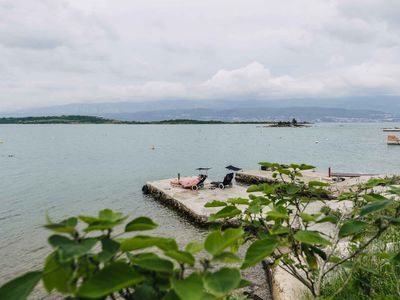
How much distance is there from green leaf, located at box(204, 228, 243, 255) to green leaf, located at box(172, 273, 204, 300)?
108 mm

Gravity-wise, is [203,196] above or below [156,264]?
below

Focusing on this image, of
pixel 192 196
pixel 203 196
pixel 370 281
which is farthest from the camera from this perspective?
pixel 192 196

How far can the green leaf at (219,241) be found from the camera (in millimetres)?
1146

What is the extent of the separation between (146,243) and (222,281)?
0.29 metres

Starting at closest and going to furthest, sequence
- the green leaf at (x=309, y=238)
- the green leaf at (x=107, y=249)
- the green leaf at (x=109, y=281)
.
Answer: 1. the green leaf at (x=109, y=281)
2. the green leaf at (x=107, y=249)
3. the green leaf at (x=309, y=238)

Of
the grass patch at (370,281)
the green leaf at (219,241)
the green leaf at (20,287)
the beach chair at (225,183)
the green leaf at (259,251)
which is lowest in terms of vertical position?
the beach chair at (225,183)

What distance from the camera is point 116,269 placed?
1.06 m

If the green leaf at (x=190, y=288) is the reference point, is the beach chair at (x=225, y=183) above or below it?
below

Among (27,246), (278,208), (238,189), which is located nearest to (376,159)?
(238,189)

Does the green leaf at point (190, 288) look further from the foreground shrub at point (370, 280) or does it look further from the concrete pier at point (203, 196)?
the concrete pier at point (203, 196)

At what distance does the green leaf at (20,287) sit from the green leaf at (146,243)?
0.90 ft

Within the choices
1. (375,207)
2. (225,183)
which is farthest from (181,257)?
(225,183)

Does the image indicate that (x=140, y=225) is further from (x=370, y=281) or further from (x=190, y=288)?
(x=370, y=281)

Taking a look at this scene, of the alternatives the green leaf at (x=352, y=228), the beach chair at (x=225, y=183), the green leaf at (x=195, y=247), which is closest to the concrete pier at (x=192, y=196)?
the beach chair at (x=225, y=183)
